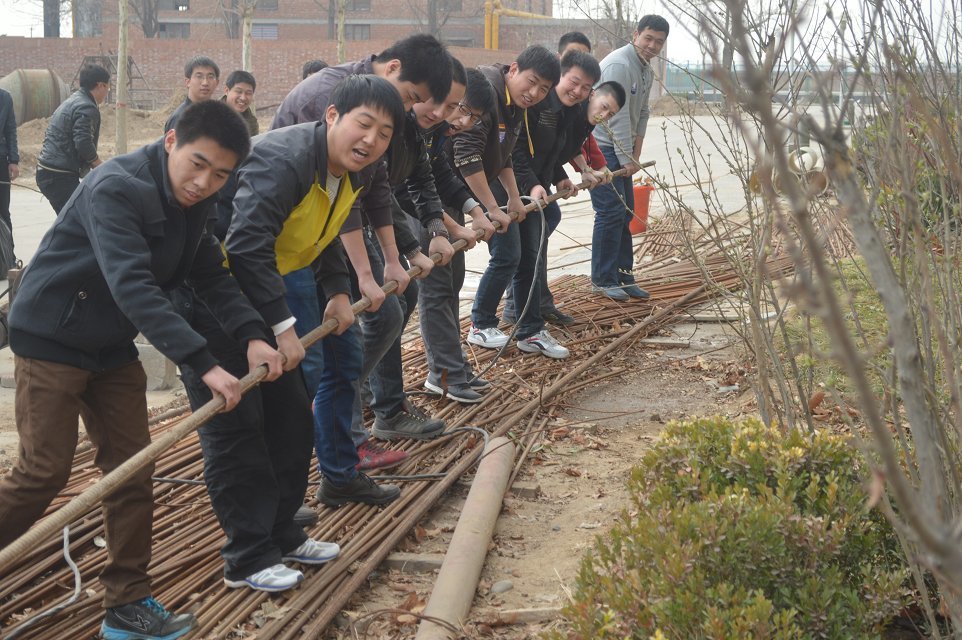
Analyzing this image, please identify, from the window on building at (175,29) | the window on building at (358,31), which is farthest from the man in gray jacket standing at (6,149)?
the window on building at (175,29)

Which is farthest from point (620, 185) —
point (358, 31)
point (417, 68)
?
point (358, 31)

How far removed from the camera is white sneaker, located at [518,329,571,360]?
259 inches

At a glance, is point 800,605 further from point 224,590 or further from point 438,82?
point 438,82

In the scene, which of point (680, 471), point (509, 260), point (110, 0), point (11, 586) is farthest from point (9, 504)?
point (110, 0)

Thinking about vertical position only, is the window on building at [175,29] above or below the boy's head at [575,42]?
above

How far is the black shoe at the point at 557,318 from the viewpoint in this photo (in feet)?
23.7

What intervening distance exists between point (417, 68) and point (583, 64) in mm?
2214

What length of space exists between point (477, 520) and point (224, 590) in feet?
3.03

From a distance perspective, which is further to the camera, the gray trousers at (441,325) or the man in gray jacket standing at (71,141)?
the man in gray jacket standing at (71,141)

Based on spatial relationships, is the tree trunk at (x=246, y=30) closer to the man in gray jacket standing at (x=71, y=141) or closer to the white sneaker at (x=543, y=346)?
the man in gray jacket standing at (x=71, y=141)

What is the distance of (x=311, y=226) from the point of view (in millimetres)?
3748

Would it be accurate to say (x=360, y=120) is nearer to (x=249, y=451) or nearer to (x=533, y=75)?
(x=249, y=451)

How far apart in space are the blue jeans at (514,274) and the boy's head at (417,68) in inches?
80.8

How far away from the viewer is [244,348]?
3.46m
